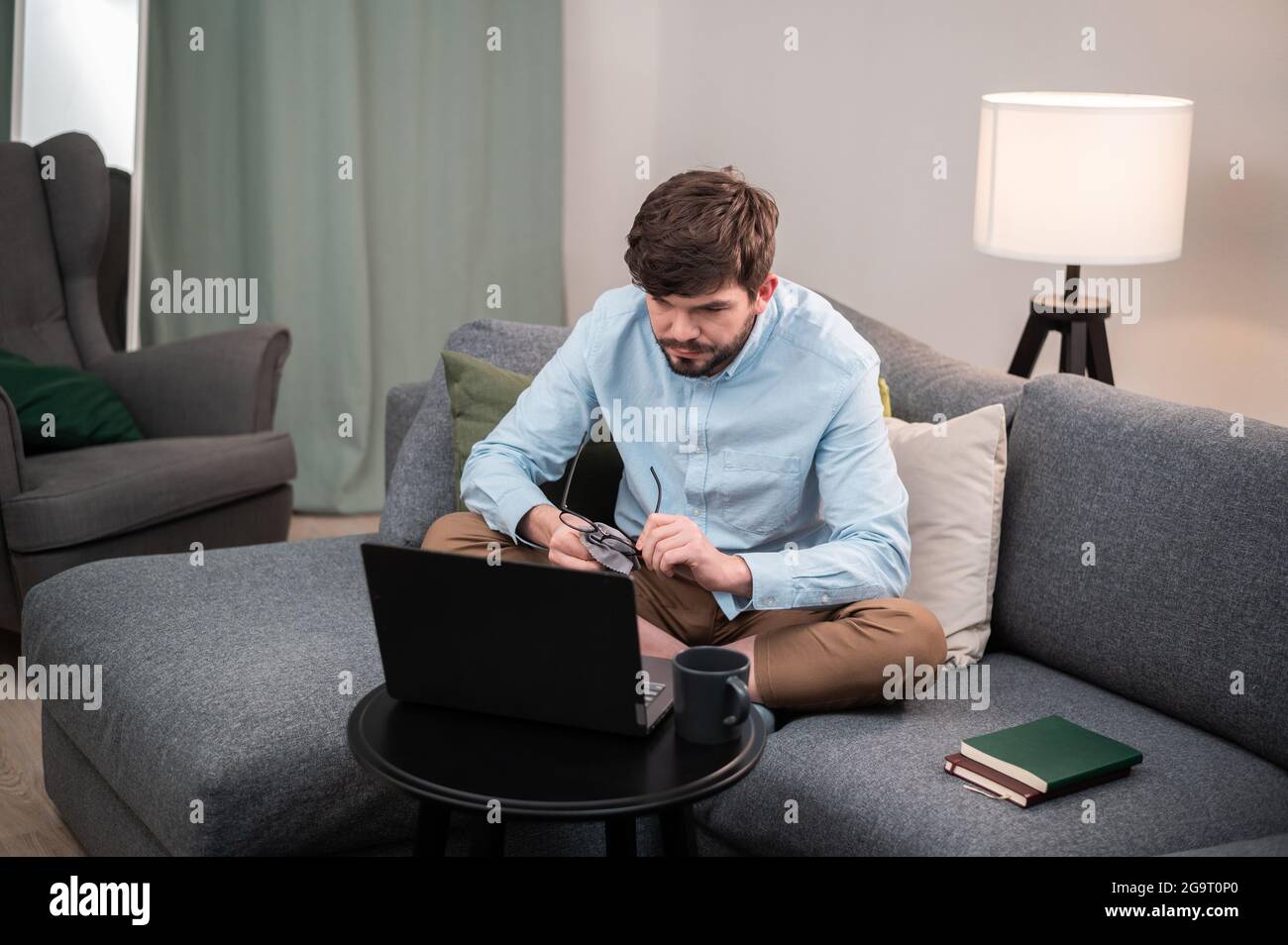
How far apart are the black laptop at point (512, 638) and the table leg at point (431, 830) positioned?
107 mm

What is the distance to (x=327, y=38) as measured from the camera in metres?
3.80

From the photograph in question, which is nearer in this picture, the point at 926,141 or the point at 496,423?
A: the point at 496,423

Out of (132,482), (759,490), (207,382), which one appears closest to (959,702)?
(759,490)

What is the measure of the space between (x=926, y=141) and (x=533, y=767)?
7.79 feet

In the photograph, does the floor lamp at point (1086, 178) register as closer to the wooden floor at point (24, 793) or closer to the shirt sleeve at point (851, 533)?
the shirt sleeve at point (851, 533)

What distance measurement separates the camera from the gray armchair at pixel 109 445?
2.67 metres

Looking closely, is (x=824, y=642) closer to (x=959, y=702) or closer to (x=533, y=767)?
(x=959, y=702)

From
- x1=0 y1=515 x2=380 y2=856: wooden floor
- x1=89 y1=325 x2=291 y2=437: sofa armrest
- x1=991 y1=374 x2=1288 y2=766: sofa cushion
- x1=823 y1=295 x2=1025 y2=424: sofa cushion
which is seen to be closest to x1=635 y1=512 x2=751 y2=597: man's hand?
x1=991 y1=374 x2=1288 y2=766: sofa cushion

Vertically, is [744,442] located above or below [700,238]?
below

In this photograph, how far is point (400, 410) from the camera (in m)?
2.43

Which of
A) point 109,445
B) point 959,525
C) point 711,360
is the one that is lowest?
point 109,445

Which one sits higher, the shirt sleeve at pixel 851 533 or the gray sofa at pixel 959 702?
the shirt sleeve at pixel 851 533

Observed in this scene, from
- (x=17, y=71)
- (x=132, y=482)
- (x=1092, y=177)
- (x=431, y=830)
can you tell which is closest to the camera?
(x=431, y=830)

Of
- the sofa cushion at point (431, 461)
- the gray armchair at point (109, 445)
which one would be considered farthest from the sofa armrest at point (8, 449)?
the sofa cushion at point (431, 461)
